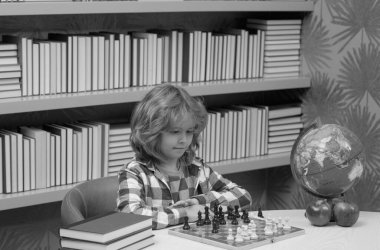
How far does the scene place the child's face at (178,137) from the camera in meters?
2.44

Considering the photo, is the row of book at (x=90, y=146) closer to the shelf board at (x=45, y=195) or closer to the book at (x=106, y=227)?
the shelf board at (x=45, y=195)

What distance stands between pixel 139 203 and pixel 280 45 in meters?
2.01

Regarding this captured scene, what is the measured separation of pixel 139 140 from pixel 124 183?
0.55 feet

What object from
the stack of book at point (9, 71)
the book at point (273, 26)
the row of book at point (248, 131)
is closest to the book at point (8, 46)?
the stack of book at point (9, 71)

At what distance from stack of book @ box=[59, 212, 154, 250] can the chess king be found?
1.92ft

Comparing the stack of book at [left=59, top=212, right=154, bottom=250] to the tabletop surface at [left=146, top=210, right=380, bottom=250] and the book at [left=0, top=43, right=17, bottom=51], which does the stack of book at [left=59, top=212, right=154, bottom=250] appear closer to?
the tabletop surface at [left=146, top=210, right=380, bottom=250]

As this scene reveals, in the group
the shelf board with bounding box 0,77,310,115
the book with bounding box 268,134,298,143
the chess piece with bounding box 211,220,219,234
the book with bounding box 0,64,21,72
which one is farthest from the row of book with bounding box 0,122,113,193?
the chess piece with bounding box 211,220,219,234

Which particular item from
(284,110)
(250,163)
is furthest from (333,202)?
(284,110)

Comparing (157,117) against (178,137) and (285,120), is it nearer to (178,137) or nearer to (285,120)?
(178,137)

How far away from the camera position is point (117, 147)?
3.54 m

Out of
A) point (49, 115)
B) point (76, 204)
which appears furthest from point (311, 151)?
point (49, 115)

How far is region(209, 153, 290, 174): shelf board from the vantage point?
384cm

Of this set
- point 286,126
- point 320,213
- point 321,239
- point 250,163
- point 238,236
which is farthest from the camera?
point 286,126

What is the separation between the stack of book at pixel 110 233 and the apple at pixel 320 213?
556 mm
